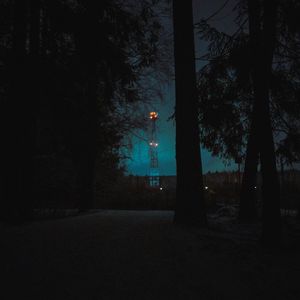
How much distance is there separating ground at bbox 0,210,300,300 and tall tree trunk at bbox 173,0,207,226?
949 millimetres

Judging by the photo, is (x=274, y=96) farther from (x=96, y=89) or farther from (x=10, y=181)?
(x=10, y=181)

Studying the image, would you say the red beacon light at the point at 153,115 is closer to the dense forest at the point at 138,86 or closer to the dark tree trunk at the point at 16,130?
the dense forest at the point at 138,86

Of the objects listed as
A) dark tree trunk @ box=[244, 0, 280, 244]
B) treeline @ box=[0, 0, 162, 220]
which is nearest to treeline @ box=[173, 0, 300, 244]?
dark tree trunk @ box=[244, 0, 280, 244]

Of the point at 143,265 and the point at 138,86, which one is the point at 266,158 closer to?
the point at 143,265

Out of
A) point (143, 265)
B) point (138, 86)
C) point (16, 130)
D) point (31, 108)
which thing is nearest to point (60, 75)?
point (31, 108)

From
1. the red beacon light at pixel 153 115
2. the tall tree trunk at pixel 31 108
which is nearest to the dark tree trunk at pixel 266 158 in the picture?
the tall tree trunk at pixel 31 108

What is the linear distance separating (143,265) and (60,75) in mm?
6984

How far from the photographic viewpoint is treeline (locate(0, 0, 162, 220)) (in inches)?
369

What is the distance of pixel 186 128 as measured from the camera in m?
8.36

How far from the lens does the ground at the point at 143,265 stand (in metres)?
4.05

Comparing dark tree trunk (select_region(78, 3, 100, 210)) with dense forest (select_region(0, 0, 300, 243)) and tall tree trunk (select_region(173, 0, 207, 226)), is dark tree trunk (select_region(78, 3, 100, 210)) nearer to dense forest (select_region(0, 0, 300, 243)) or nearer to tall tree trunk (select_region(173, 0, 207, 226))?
dense forest (select_region(0, 0, 300, 243))

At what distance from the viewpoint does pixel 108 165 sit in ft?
60.9

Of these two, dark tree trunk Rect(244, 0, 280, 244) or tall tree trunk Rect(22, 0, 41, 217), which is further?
tall tree trunk Rect(22, 0, 41, 217)

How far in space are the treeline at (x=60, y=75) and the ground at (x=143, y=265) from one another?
264cm
